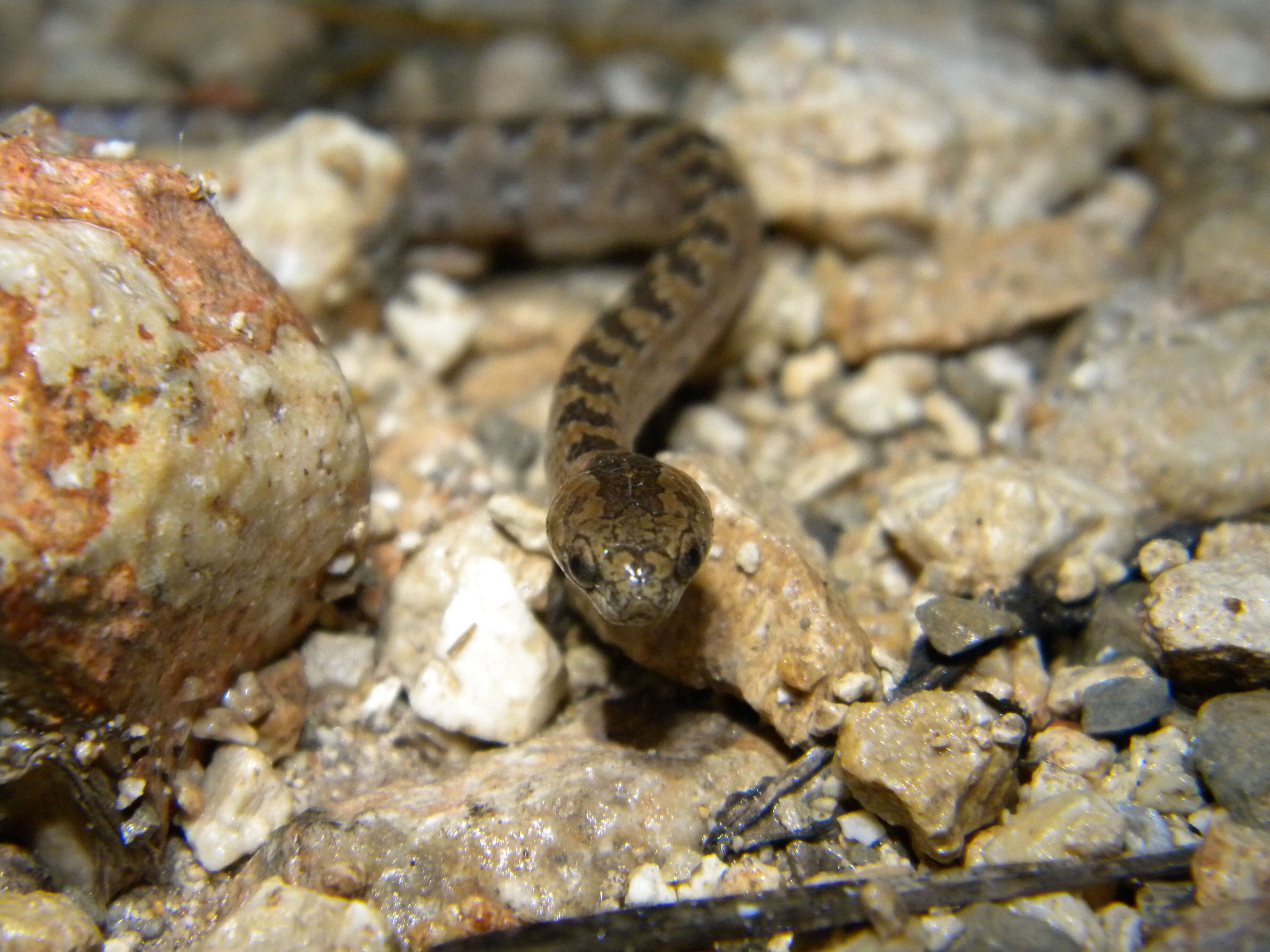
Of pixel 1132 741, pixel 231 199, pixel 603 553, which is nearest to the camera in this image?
pixel 1132 741

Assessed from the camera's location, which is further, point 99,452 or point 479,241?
point 479,241

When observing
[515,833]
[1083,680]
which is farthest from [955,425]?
[515,833]

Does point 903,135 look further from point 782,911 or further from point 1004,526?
point 782,911

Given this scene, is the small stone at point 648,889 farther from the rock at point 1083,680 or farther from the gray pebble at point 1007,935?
the rock at point 1083,680

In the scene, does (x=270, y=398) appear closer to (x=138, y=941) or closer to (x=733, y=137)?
(x=138, y=941)

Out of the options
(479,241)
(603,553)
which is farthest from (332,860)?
(479,241)

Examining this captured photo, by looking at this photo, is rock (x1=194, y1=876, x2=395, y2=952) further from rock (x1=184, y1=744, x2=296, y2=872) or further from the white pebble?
the white pebble

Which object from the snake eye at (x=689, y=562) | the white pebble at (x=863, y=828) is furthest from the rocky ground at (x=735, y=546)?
the snake eye at (x=689, y=562)

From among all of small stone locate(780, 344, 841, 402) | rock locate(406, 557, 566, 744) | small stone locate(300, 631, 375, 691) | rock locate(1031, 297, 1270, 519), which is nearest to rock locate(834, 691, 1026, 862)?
rock locate(406, 557, 566, 744)
